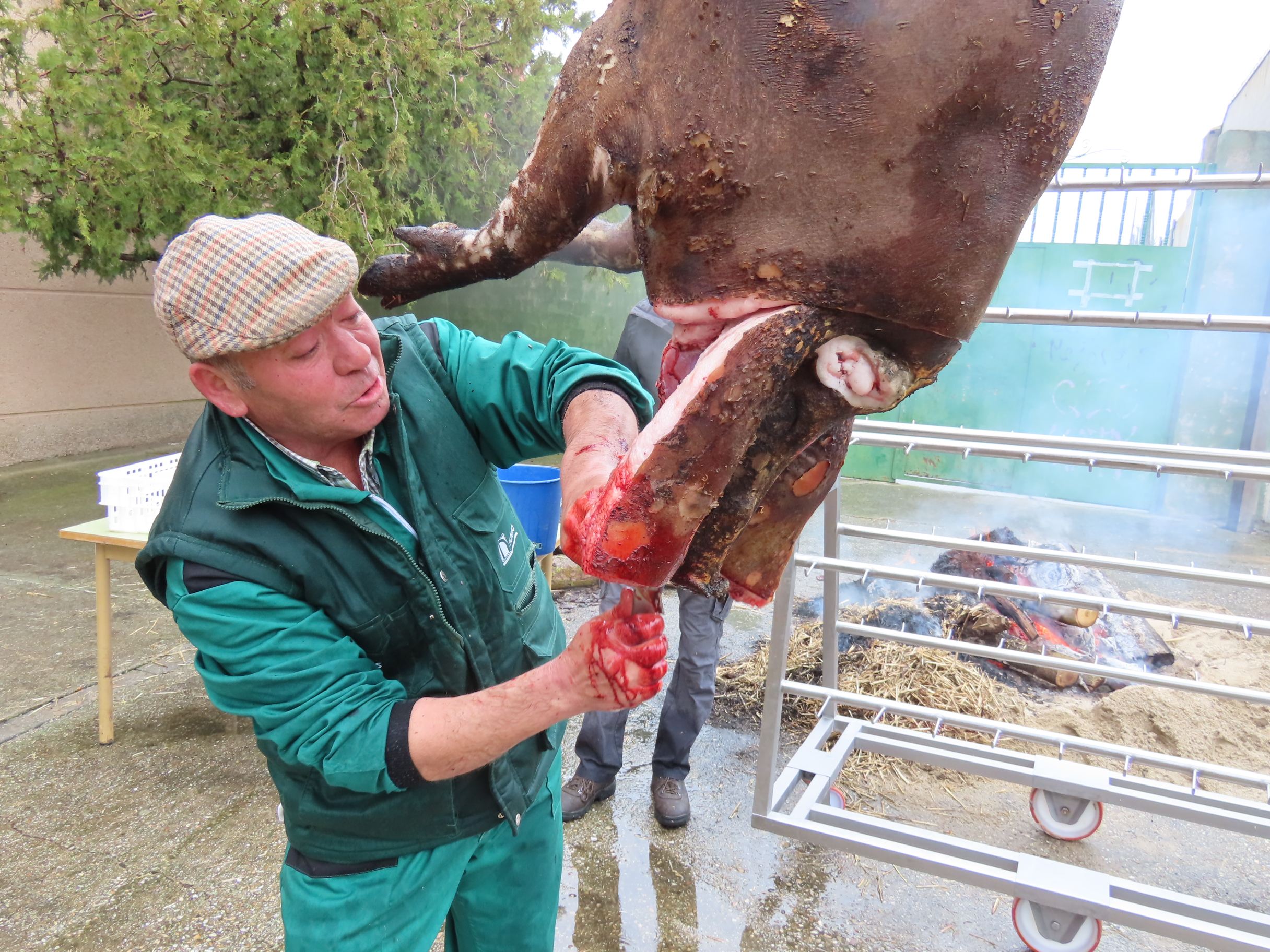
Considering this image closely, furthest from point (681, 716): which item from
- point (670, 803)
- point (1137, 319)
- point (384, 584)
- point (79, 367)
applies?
point (79, 367)

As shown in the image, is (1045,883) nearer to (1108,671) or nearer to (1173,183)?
(1108,671)

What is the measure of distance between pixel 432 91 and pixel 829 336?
4.64 metres

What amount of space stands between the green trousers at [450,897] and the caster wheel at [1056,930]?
134 centimetres

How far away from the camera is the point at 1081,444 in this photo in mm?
2129

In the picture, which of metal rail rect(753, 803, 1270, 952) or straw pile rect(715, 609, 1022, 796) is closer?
metal rail rect(753, 803, 1270, 952)

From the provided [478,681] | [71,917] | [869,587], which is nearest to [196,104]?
[71,917]

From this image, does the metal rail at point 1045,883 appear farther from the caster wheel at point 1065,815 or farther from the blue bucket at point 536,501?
the blue bucket at point 536,501

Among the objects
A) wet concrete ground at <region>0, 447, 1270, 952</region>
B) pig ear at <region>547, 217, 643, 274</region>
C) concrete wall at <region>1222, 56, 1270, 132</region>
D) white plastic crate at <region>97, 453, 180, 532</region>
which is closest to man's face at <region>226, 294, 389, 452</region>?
pig ear at <region>547, 217, 643, 274</region>

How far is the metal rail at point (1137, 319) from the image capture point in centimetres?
187

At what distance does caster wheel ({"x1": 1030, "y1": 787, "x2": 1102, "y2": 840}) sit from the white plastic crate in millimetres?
3210

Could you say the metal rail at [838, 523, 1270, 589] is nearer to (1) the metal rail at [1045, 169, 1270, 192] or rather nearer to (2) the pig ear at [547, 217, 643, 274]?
(1) the metal rail at [1045, 169, 1270, 192]

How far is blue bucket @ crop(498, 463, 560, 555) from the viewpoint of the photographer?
3.27 metres

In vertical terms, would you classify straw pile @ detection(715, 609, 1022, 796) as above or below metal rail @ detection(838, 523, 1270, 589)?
below

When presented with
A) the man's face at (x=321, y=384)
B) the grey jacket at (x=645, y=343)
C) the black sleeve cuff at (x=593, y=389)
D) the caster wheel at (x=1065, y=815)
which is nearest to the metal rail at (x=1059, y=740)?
the caster wheel at (x=1065, y=815)
